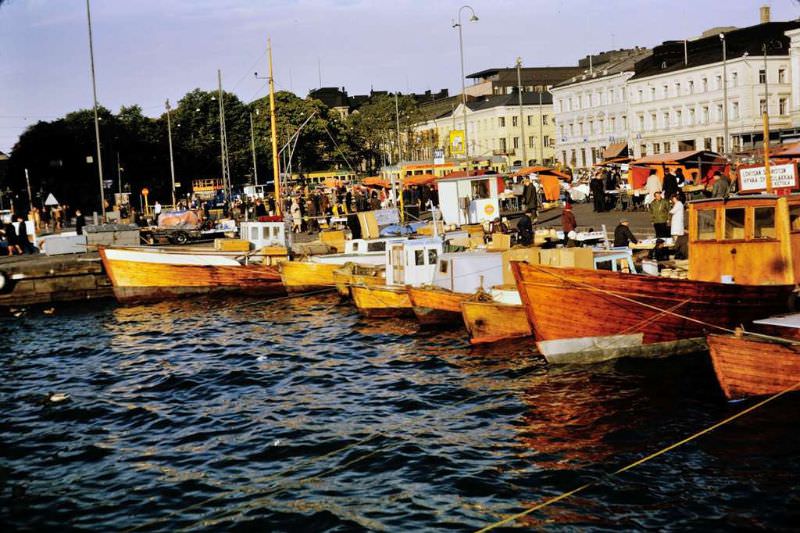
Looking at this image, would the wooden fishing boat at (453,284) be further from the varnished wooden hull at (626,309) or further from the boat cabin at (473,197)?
the boat cabin at (473,197)

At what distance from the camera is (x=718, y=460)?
15.3 metres

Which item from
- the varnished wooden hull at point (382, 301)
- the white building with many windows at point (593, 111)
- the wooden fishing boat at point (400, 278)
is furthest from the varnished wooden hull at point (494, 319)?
the white building with many windows at point (593, 111)

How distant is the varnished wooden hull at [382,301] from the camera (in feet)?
100

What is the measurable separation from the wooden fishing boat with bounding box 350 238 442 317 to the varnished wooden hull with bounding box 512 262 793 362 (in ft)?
26.0

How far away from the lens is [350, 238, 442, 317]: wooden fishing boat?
29.8 meters

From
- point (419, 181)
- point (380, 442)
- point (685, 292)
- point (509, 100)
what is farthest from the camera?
point (509, 100)

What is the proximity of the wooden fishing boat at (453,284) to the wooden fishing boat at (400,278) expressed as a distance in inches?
39.8

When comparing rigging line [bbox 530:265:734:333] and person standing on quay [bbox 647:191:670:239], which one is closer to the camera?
rigging line [bbox 530:265:734:333]

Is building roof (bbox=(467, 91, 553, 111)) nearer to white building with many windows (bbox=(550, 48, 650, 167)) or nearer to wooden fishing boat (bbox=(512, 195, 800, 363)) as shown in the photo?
white building with many windows (bbox=(550, 48, 650, 167))

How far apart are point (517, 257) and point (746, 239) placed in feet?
21.3

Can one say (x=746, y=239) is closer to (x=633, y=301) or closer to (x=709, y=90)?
(x=633, y=301)

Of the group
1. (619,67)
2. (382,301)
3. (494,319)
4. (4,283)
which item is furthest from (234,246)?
(619,67)

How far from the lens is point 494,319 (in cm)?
2491

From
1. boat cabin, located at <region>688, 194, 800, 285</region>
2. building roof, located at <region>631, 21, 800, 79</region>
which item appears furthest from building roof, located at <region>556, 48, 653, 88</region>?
boat cabin, located at <region>688, 194, 800, 285</region>
